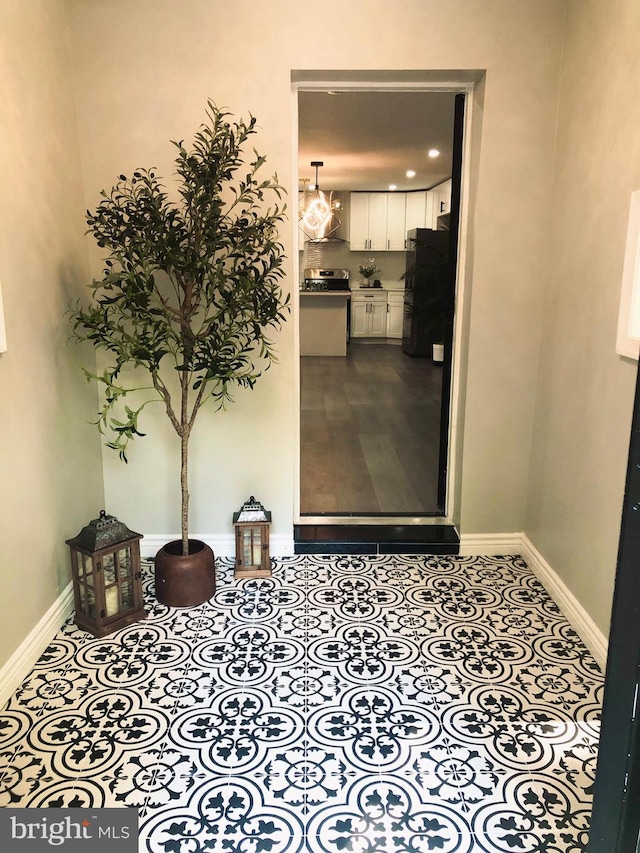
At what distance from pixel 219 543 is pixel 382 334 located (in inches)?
337

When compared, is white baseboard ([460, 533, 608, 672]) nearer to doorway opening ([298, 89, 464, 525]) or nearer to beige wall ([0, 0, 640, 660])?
beige wall ([0, 0, 640, 660])

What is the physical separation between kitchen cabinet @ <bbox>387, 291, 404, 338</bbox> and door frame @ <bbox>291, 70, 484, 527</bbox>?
8.10m

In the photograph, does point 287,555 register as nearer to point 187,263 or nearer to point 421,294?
point 187,263

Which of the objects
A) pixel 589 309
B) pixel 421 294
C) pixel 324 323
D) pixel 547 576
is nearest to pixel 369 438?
pixel 547 576

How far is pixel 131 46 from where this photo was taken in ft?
9.10

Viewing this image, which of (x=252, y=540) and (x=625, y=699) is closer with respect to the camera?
(x=625, y=699)

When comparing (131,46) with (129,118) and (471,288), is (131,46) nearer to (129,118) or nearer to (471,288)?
(129,118)

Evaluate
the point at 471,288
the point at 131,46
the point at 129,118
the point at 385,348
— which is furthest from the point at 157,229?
the point at 385,348

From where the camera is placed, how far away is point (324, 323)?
9703mm

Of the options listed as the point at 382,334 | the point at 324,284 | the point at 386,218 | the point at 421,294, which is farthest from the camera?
the point at 382,334

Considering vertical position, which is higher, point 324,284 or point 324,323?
point 324,284

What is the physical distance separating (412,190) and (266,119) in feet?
27.1

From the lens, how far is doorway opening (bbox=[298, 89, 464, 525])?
11.9 feet

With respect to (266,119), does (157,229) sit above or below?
below
